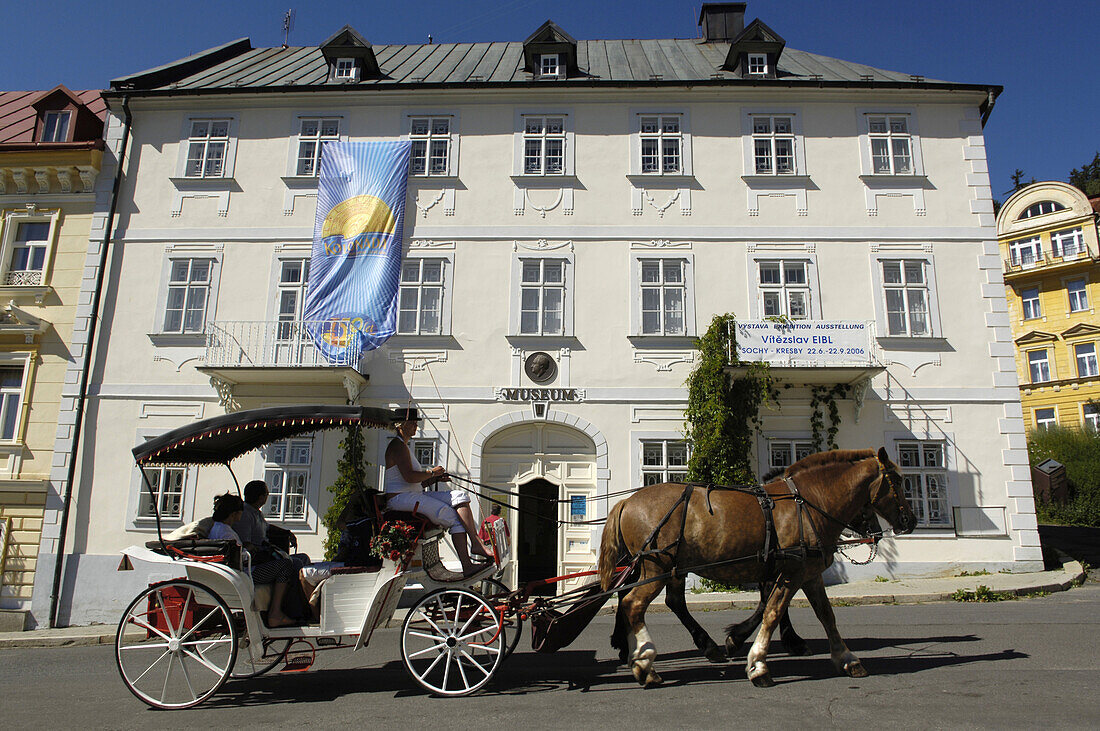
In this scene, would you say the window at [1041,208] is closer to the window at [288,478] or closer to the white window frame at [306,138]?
the white window frame at [306,138]

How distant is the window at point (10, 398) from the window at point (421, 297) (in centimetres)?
765

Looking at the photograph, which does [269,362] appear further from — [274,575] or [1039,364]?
[1039,364]

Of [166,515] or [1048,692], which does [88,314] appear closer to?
[166,515]

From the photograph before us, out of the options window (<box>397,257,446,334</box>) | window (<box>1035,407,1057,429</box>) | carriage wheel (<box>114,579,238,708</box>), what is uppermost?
window (<box>1035,407,1057,429</box>)

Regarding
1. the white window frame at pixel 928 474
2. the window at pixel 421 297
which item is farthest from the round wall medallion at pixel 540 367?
the white window frame at pixel 928 474

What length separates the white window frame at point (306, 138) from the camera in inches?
575

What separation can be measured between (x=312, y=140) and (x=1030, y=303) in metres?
38.2

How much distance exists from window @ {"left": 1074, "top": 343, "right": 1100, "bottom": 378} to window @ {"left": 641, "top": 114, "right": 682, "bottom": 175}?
3136cm

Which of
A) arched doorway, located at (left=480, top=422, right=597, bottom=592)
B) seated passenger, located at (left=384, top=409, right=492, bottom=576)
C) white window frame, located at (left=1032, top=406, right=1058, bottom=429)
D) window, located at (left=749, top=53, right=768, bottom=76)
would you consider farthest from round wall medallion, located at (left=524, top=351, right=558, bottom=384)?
white window frame, located at (left=1032, top=406, right=1058, bottom=429)

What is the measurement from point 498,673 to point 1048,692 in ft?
14.1

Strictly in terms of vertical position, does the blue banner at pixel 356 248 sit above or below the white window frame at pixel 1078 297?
below

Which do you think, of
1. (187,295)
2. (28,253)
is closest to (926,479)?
(187,295)

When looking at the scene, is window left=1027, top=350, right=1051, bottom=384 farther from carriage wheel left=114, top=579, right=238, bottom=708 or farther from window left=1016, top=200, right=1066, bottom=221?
carriage wheel left=114, top=579, right=238, bottom=708

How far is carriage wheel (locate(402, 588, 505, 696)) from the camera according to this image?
5.33 meters
